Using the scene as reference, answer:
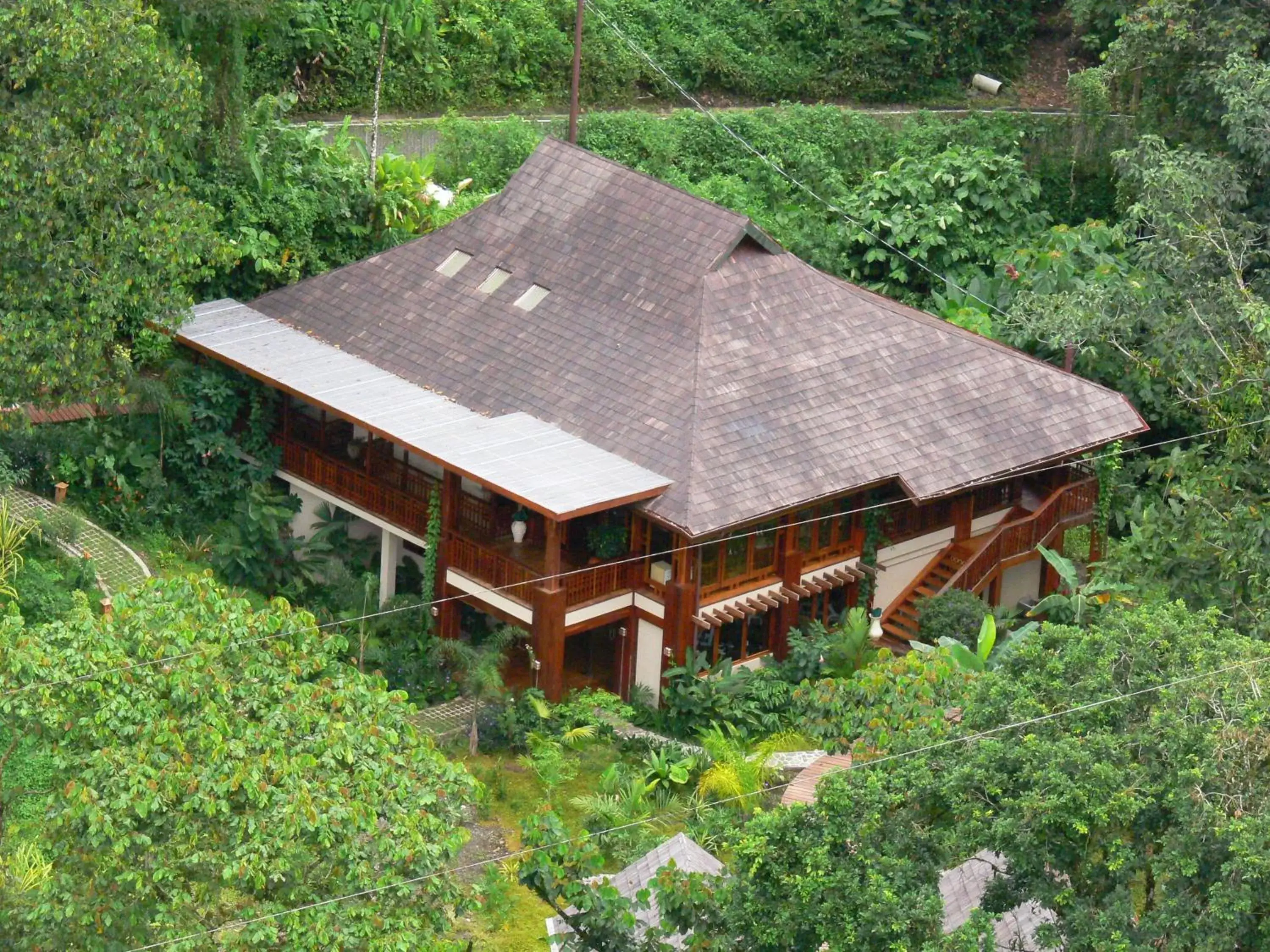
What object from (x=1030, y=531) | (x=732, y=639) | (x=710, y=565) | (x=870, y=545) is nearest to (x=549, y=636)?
(x=710, y=565)

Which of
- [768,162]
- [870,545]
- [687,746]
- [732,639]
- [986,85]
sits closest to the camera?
[687,746]

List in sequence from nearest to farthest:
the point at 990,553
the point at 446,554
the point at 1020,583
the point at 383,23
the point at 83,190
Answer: the point at 83,190 < the point at 446,554 < the point at 990,553 < the point at 1020,583 < the point at 383,23

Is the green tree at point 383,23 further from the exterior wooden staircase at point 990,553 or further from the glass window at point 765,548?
the exterior wooden staircase at point 990,553

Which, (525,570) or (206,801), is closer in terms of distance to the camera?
(206,801)

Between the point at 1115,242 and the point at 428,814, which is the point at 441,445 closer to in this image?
the point at 428,814

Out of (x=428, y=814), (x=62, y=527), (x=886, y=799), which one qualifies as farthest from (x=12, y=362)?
(x=886, y=799)

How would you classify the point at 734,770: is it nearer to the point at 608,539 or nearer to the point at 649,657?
the point at 649,657
